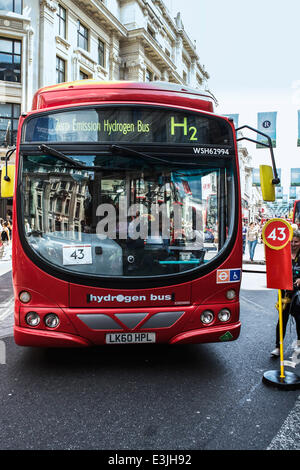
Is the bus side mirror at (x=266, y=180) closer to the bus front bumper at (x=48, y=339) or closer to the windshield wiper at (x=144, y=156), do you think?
the windshield wiper at (x=144, y=156)

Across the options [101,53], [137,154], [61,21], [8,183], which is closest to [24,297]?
[8,183]

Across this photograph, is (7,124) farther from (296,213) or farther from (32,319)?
(32,319)

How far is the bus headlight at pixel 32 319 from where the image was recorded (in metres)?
3.86

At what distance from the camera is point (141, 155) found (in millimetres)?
4004

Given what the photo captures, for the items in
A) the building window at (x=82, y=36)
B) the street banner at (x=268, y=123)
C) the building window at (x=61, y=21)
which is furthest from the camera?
the building window at (x=82, y=36)

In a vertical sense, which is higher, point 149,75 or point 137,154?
point 149,75

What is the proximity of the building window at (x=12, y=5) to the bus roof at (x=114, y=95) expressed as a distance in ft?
70.5

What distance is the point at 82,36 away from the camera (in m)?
26.4

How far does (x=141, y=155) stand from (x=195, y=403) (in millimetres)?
2429

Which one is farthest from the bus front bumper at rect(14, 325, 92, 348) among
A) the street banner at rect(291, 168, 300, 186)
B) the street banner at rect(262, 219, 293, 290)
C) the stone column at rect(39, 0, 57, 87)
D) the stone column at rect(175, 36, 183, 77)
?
the stone column at rect(175, 36, 183, 77)

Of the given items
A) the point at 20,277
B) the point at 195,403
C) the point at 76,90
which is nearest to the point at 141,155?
the point at 76,90

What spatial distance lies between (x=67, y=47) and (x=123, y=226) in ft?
79.3

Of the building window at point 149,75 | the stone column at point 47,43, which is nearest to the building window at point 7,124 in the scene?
the stone column at point 47,43

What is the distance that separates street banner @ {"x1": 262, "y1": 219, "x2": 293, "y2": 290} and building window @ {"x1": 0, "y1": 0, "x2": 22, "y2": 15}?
2369 centimetres
